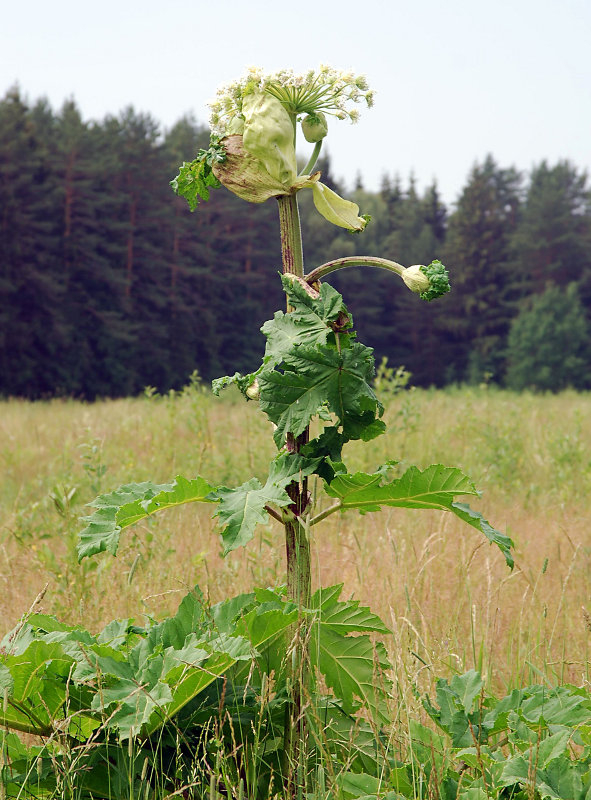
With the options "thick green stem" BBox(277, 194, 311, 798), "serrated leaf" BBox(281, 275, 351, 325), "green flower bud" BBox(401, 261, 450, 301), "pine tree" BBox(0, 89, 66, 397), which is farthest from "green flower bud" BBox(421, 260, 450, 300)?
"pine tree" BBox(0, 89, 66, 397)

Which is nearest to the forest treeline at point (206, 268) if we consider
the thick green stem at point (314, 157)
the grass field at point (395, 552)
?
the grass field at point (395, 552)

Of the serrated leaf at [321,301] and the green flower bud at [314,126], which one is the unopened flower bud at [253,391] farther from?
the green flower bud at [314,126]

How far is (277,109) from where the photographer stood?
1.53 m

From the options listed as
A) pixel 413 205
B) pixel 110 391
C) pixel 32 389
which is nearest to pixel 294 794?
pixel 32 389

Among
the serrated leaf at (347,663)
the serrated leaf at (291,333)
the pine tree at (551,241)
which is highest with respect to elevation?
the pine tree at (551,241)

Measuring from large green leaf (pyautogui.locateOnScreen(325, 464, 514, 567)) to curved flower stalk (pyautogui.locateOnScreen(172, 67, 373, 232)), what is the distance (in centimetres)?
55

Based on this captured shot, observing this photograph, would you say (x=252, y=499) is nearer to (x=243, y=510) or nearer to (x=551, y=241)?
(x=243, y=510)

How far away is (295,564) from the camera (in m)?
1.56

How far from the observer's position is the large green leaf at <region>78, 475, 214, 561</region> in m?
1.39

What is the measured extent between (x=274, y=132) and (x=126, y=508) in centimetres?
83

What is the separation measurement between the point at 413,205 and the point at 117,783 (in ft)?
142

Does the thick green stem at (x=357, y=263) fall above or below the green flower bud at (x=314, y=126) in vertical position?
below

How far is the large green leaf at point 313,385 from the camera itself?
4.44 feet

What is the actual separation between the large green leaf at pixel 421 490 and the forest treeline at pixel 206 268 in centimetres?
1805
